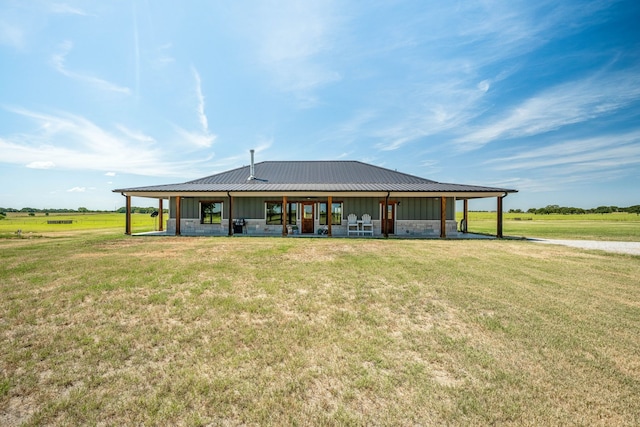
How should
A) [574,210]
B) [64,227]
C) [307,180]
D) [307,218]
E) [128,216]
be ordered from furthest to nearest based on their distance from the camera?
[574,210], [64,227], [307,180], [307,218], [128,216]

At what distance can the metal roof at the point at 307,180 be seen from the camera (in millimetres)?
15008

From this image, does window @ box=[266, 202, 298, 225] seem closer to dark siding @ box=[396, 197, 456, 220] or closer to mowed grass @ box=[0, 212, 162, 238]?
dark siding @ box=[396, 197, 456, 220]

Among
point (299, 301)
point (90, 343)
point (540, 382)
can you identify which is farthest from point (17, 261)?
point (540, 382)

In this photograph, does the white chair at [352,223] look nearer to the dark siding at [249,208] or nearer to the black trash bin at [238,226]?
the dark siding at [249,208]

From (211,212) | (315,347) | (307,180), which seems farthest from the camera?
(307,180)

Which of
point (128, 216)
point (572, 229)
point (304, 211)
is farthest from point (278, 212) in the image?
point (572, 229)

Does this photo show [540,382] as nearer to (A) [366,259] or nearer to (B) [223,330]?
(B) [223,330]

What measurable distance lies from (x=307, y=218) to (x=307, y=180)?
2.99 meters

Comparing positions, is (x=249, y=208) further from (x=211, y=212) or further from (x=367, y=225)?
(x=367, y=225)

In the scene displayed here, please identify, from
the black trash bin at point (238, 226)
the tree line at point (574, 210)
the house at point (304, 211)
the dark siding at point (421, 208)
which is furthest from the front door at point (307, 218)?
the tree line at point (574, 210)

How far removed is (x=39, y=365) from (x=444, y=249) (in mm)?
11037

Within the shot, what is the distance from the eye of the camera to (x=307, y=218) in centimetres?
1678

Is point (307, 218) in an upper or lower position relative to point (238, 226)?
upper

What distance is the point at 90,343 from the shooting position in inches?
141
